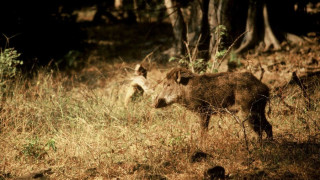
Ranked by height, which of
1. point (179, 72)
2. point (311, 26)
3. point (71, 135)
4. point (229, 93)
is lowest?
point (71, 135)

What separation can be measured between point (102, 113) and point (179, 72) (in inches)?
67.6

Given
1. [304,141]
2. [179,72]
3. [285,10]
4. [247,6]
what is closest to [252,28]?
[247,6]

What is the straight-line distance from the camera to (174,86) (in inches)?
228

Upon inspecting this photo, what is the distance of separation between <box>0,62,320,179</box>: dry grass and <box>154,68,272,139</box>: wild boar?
256mm

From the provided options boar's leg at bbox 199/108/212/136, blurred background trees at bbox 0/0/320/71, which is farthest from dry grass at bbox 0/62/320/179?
blurred background trees at bbox 0/0/320/71

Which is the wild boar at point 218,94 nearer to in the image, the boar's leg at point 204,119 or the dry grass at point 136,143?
the boar's leg at point 204,119

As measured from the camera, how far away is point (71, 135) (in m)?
5.42

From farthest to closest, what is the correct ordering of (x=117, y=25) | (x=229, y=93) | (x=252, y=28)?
(x=117, y=25) → (x=252, y=28) → (x=229, y=93)

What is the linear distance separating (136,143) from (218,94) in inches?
62.4

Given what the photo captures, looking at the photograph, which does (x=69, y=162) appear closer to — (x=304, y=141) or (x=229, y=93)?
(x=229, y=93)

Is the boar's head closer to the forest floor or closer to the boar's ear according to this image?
the boar's ear

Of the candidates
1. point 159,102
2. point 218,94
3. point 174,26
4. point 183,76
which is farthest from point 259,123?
point 174,26

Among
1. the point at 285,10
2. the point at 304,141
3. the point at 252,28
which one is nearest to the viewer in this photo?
the point at 304,141

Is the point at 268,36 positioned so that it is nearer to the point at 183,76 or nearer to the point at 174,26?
the point at 174,26
